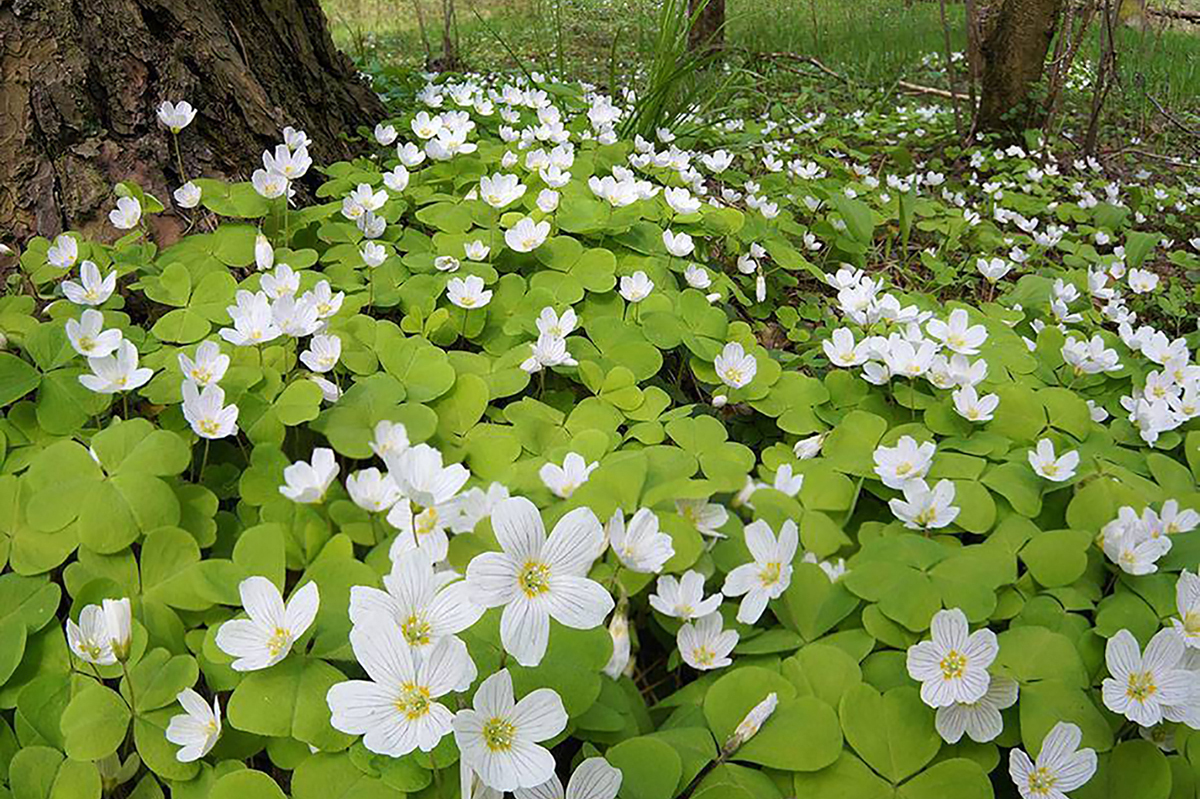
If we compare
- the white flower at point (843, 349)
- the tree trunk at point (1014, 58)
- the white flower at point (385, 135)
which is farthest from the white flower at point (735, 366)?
the tree trunk at point (1014, 58)

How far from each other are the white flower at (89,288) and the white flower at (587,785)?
58.6 inches

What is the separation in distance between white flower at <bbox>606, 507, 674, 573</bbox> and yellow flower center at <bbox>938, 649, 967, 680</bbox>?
17.0 inches

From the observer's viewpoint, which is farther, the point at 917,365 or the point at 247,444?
the point at 917,365

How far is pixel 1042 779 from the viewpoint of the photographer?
1.15 metres

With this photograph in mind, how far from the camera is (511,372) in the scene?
1.87 meters

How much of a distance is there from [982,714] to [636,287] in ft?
4.20

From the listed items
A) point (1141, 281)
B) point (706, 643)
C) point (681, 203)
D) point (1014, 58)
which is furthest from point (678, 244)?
point (1014, 58)

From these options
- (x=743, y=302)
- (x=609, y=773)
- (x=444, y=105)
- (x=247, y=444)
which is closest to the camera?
(x=609, y=773)

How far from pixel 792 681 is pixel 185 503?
1096 mm

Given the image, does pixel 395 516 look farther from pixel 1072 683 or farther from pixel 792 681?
pixel 1072 683

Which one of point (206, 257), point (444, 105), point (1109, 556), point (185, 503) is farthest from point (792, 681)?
point (444, 105)

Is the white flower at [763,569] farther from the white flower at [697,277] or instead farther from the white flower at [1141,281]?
the white flower at [1141,281]

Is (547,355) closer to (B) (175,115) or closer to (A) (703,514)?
(A) (703,514)

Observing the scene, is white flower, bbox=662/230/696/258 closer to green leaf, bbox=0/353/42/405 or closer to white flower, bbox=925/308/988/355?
Result: white flower, bbox=925/308/988/355
